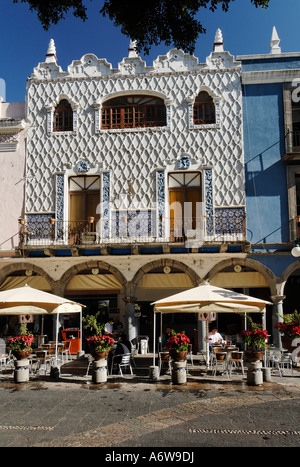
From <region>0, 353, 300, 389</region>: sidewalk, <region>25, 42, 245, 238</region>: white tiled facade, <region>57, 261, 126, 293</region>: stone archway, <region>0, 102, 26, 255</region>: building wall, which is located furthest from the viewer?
<region>0, 102, 26, 255</region>: building wall

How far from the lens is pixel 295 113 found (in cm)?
1855

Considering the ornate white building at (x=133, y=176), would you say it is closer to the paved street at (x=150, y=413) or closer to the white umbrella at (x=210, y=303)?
the white umbrella at (x=210, y=303)

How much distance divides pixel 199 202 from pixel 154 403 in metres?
9.90

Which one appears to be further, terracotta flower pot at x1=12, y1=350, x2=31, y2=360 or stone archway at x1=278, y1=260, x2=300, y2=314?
stone archway at x1=278, y1=260, x2=300, y2=314

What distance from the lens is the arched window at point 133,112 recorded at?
61.1 ft

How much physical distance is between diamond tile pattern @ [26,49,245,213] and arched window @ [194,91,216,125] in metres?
0.34

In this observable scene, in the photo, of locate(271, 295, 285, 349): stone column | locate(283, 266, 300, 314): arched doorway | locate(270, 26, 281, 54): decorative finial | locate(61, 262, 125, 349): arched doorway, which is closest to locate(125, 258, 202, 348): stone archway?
locate(61, 262, 125, 349): arched doorway

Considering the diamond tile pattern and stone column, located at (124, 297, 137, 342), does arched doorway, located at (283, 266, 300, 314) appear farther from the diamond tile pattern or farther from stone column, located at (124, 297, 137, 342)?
stone column, located at (124, 297, 137, 342)

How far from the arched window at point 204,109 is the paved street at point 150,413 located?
34.8 feet

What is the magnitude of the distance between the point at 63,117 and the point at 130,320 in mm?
8881

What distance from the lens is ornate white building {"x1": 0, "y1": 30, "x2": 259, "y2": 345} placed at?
17344 millimetres

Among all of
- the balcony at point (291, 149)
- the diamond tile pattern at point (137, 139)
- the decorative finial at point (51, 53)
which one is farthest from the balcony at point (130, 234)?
the decorative finial at point (51, 53)
